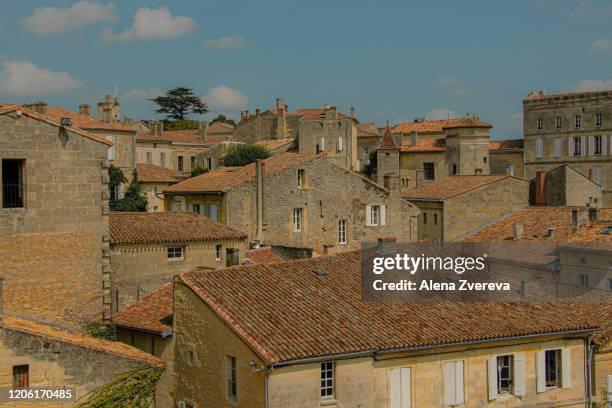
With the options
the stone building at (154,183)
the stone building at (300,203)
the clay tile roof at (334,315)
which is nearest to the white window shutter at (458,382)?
the clay tile roof at (334,315)

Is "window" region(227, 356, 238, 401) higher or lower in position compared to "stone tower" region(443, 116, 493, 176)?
lower

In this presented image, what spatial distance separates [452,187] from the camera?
52.7m

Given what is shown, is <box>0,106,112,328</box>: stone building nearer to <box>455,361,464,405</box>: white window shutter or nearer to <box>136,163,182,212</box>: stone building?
<box>455,361,464,405</box>: white window shutter

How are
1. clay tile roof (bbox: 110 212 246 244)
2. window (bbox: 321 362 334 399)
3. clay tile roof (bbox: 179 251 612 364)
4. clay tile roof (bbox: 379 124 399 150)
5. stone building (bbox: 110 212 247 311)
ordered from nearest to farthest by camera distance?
window (bbox: 321 362 334 399), clay tile roof (bbox: 179 251 612 364), stone building (bbox: 110 212 247 311), clay tile roof (bbox: 110 212 246 244), clay tile roof (bbox: 379 124 399 150)

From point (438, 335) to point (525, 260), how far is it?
10177mm

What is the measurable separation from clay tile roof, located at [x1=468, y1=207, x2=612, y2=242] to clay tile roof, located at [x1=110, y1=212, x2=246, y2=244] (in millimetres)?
11315

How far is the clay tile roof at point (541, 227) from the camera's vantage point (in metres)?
34.4

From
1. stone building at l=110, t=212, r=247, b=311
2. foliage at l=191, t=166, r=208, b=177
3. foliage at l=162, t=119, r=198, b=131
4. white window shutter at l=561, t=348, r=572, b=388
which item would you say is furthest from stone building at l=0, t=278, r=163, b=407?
foliage at l=162, t=119, r=198, b=131

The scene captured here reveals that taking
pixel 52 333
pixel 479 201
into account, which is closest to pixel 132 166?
pixel 479 201

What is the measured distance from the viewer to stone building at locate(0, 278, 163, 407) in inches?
824

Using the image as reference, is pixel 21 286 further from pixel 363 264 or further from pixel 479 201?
pixel 479 201

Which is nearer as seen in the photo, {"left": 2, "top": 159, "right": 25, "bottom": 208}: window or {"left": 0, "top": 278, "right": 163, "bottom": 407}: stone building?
{"left": 0, "top": 278, "right": 163, "bottom": 407}: stone building

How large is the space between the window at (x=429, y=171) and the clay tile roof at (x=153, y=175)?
853 inches

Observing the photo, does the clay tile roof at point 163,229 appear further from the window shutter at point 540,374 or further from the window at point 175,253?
the window shutter at point 540,374
